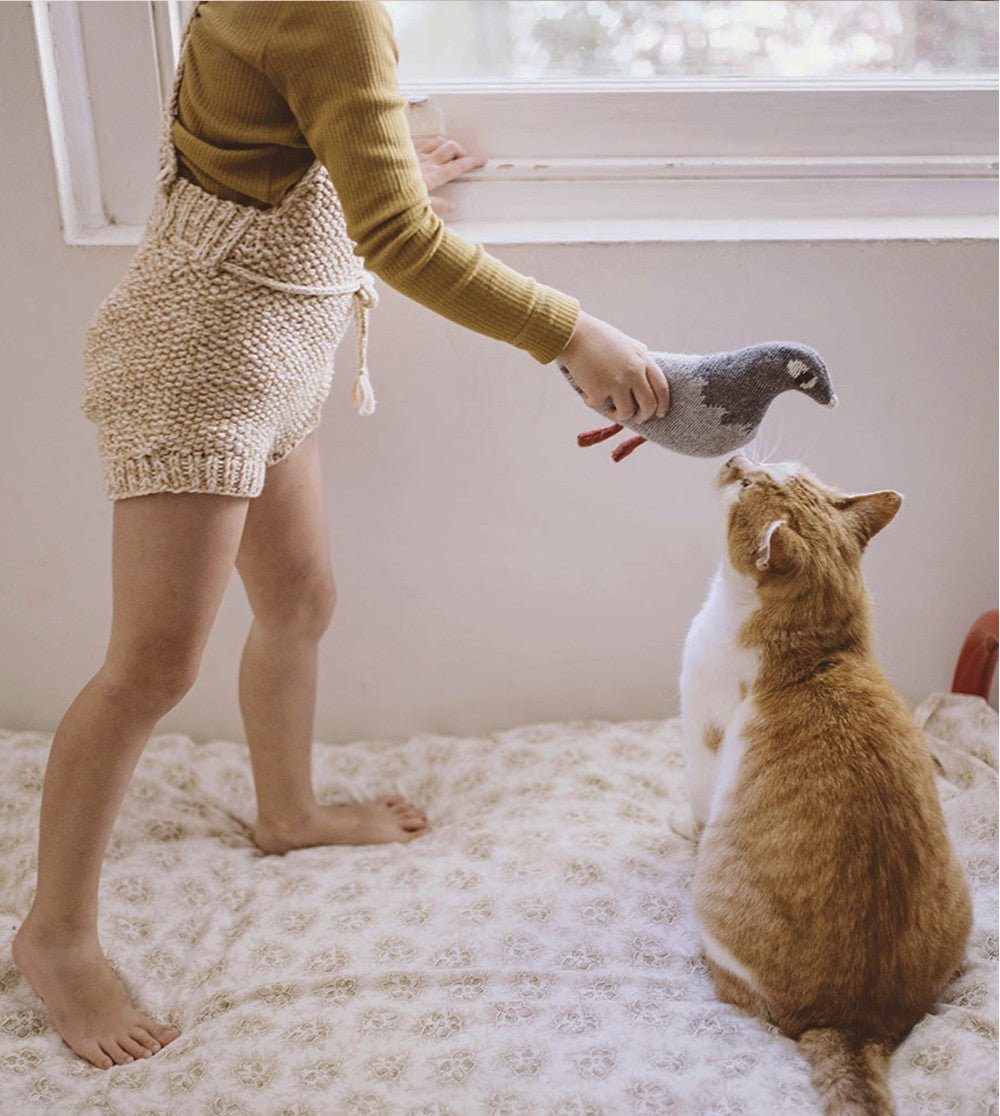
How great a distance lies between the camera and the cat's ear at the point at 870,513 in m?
1.04

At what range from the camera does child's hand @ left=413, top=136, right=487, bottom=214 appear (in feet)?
4.33

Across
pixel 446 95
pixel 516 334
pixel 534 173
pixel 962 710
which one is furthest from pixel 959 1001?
pixel 446 95

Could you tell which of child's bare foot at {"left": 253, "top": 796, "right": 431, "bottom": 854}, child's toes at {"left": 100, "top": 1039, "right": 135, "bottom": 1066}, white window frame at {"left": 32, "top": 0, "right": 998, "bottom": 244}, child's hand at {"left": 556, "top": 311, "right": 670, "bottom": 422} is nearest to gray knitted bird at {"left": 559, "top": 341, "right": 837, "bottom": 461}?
child's hand at {"left": 556, "top": 311, "right": 670, "bottom": 422}

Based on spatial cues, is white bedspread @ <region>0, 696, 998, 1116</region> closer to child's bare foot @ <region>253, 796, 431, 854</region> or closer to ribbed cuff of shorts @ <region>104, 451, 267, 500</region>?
child's bare foot @ <region>253, 796, 431, 854</region>

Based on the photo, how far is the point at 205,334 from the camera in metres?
0.91

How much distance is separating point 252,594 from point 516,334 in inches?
18.9

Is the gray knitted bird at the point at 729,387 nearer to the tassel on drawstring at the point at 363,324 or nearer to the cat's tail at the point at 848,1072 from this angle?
the tassel on drawstring at the point at 363,324

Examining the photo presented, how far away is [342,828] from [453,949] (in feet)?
0.91

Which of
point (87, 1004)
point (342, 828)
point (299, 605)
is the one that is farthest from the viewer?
point (342, 828)

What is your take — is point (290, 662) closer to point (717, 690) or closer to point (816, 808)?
point (717, 690)

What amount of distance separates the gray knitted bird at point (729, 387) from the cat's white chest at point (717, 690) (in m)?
0.17

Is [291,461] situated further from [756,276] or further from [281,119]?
[756,276]

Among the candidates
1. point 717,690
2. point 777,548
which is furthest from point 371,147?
point 717,690

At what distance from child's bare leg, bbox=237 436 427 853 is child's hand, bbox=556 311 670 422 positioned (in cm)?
35
